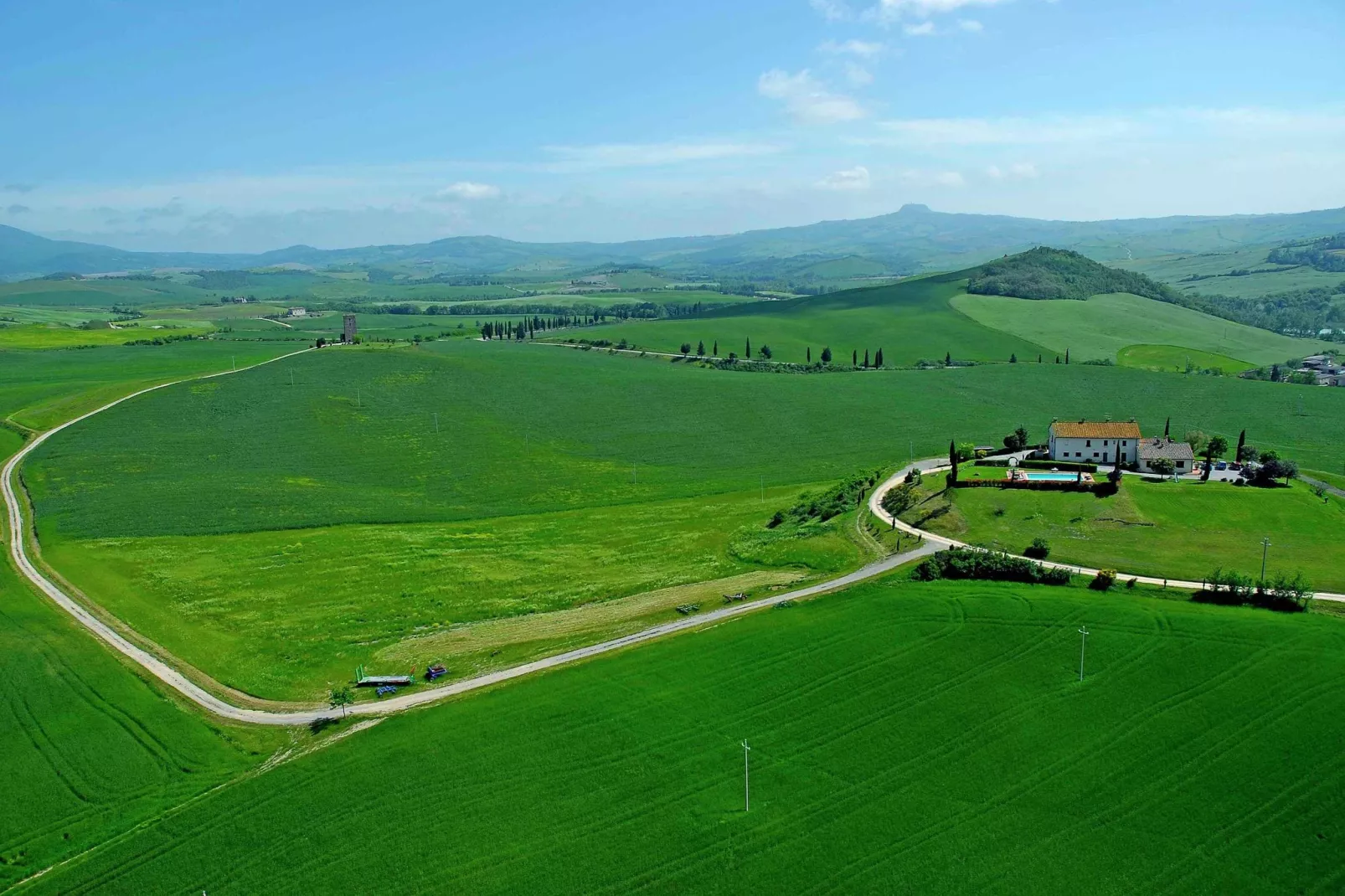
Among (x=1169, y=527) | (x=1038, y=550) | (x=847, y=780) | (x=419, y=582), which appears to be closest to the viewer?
(x=847, y=780)

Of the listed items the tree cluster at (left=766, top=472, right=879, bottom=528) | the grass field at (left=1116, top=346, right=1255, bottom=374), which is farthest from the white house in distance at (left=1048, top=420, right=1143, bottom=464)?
the grass field at (left=1116, top=346, right=1255, bottom=374)

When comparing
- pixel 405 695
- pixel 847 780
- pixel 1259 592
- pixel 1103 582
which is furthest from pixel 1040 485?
pixel 405 695

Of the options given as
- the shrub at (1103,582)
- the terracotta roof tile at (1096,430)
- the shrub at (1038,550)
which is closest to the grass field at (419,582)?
the shrub at (1038,550)

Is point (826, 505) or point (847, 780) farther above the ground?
point (826, 505)

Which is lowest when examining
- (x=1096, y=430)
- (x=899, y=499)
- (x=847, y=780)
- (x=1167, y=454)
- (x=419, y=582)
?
(x=419, y=582)

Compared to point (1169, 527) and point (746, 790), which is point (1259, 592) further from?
point (746, 790)

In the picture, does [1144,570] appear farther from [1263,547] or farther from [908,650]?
[908,650]

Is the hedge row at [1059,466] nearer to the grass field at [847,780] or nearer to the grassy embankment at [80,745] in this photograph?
the grass field at [847,780]

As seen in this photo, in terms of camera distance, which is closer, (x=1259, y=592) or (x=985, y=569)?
(x=1259, y=592)
